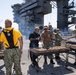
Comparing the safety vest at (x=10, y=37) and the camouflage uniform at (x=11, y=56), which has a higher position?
the safety vest at (x=10, y=37)

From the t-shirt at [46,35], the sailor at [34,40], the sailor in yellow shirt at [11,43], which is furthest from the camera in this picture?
the t-shirt at [46,35]

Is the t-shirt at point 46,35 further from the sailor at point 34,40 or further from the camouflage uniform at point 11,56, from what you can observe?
the camouflage uniform at point 11,56

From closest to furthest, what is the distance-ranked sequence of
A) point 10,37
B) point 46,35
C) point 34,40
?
point 10,37 → point 34,40 → point 46,35

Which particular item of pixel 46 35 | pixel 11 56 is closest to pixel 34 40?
pixel 46 35

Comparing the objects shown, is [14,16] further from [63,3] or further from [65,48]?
[65,48]

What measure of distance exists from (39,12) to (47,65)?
63442 mm

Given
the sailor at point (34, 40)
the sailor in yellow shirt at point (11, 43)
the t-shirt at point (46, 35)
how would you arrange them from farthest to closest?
the t-shirt at point (46, 35) → the sailor at point (34, 40) → the sailor in yellow shirt at point (11, 43)

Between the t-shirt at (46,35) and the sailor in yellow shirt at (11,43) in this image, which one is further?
Result: the t-shirt at (46,35)

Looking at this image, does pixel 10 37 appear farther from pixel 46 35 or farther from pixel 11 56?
pixel 46 35

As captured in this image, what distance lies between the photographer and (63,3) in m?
65.7

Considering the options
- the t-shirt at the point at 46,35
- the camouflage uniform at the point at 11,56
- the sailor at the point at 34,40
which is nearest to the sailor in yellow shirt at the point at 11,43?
the camouflage uniform at the point at 11,56

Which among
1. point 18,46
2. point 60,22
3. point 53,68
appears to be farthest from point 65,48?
point 60,22

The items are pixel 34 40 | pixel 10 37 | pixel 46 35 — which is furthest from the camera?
pixel 46 35

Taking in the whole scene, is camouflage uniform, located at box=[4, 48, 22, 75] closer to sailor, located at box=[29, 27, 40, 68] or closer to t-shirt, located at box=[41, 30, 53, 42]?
sailor, located at box=[29, 27, 40, 68]
